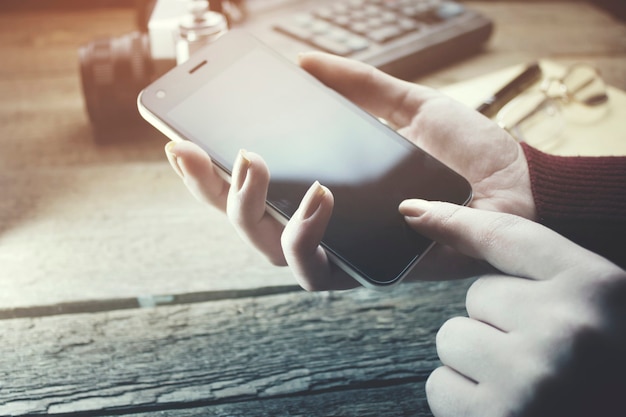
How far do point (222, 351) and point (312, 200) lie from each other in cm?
16

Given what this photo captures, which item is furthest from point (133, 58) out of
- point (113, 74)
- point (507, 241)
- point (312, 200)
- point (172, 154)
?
point (507, 241)

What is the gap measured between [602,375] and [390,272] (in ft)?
0.55

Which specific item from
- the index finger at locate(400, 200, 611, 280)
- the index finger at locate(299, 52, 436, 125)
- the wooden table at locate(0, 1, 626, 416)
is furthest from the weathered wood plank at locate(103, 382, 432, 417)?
the index finger at locate(299, 52, 436, 125)

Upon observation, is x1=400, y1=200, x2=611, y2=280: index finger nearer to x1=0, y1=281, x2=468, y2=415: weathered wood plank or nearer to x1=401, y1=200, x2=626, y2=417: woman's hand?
x1=401, y1=200, x2=626, y2=417: woman's hand

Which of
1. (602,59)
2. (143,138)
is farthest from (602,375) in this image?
(602,59)

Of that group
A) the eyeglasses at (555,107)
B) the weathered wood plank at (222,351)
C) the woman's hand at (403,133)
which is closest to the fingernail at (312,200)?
the woman's hand at (403,133)

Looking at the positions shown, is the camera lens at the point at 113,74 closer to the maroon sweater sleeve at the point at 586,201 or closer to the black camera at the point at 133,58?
the black camera at the point at 133,58

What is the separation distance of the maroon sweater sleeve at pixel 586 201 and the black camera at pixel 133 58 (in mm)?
396

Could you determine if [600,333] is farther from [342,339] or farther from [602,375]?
[342,339]

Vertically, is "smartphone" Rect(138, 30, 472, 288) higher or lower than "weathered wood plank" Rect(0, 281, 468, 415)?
higher

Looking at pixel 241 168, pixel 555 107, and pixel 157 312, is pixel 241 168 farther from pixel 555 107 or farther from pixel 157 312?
pixel 555 107

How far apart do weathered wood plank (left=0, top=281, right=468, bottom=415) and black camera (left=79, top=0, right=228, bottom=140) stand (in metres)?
0.30

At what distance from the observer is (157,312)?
0.51 m

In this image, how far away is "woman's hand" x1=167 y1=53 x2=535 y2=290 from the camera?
1.45 feet
